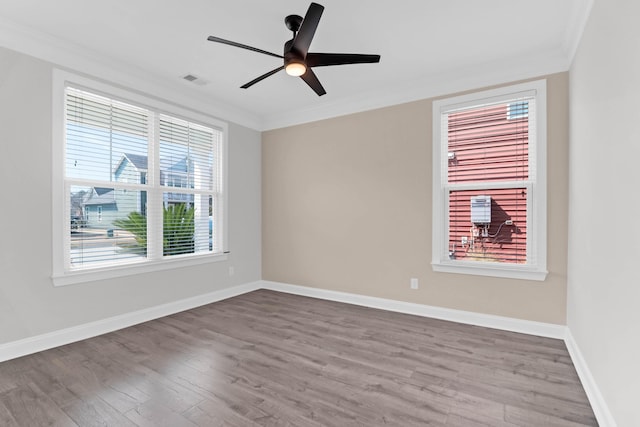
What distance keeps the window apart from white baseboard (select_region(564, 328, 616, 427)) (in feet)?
2.49

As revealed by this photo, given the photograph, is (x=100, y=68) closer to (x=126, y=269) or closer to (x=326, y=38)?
(x=126, y=269)

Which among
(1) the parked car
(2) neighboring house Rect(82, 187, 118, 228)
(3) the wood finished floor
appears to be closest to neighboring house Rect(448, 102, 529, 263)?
(3) the wood finished floor

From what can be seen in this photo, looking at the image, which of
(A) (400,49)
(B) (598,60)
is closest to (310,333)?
(A) (400,49)

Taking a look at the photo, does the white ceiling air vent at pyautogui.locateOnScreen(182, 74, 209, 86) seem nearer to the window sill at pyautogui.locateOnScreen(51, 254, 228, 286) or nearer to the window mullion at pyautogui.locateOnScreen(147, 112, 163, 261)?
the window mullion at pyautogui.locateOnScreen(147, 112, 163, 261)

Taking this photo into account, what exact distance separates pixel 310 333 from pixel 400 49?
291 cm

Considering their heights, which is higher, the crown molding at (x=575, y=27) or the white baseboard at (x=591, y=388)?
the crown molding at (x=575, y=27)

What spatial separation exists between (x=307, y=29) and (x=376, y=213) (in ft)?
8.11

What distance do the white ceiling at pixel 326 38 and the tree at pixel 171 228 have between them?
5.02 feet

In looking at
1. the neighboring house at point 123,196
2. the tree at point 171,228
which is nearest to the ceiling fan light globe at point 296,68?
the neighboring house at point 123,196

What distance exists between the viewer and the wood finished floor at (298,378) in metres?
1.90

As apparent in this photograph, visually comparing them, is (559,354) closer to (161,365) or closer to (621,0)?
(621,0)

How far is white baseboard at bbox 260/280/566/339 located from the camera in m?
3.14

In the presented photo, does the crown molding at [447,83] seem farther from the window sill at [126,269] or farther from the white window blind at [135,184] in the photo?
the window sill at [126,269]

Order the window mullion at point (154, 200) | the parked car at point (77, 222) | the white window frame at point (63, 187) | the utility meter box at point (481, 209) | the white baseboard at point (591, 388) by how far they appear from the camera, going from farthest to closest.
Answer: the window mullion at point (154, 200) < the utility meter box at point (481, 209) < the parked car at point (77, 222) < the white window frame at point (63, 187) < the white baseboard at point (591, 388)
